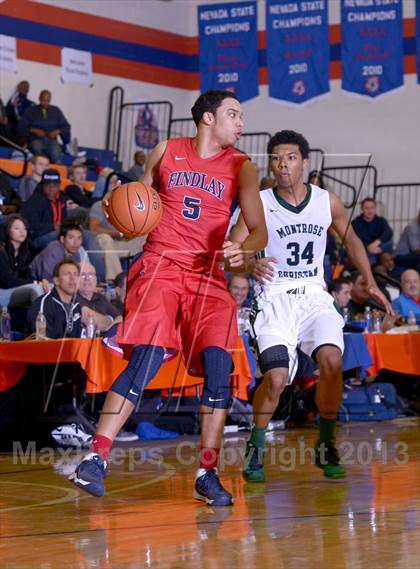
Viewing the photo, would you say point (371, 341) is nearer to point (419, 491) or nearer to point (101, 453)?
point (419, 491)

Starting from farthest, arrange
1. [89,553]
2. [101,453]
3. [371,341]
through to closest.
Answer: [371,341] → [101,453] → [89,553]

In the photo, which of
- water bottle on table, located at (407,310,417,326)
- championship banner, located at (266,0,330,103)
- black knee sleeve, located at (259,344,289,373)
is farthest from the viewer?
championship banner, located at (266,0,330,103)

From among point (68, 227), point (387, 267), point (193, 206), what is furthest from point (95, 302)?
point (387, 267)

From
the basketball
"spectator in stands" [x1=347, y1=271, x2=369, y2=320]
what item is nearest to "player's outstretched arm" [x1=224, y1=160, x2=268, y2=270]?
the basketball

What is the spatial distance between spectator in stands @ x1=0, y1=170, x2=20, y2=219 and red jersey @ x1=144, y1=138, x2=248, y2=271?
703cm

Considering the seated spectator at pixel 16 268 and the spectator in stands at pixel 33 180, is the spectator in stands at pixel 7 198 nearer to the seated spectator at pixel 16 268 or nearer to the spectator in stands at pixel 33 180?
the spectator in stands at pixel 33 180

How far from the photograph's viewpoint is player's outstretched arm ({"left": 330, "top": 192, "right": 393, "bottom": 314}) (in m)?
6.31

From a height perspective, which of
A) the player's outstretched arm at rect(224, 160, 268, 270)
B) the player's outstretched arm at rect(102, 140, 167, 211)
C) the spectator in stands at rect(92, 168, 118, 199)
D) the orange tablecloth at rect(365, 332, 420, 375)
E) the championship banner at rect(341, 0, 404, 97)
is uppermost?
the championship banner at rect(341, 0, 404, 97)

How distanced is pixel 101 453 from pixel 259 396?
4.49 feet

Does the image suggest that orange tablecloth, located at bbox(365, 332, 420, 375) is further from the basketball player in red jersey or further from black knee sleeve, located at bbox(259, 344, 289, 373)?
the basketball player in red jersey

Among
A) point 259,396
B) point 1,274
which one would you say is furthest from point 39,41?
point 259,396

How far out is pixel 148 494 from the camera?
18.6 ft

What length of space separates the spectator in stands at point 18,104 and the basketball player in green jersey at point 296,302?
10.5 m

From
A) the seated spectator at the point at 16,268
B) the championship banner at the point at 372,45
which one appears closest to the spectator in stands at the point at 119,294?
the seated spectator at the point at 16,268
